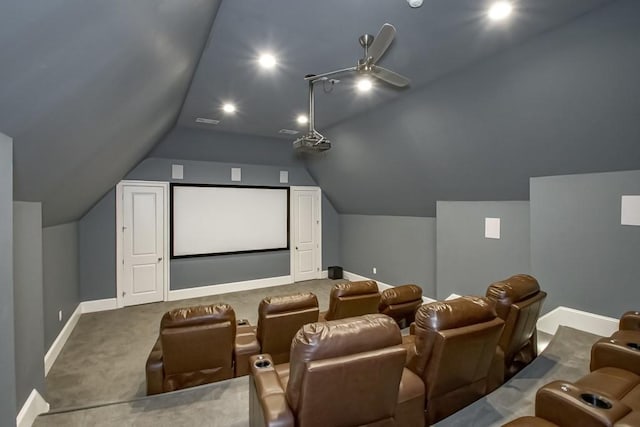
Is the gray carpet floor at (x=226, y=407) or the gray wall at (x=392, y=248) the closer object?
the gray carpet floor at (x=226, y=407)

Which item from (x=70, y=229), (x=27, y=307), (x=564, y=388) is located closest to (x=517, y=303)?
(x=564, y=388)

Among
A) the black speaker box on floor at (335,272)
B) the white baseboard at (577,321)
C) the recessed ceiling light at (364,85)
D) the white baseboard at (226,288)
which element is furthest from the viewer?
the black speaker box on floor at (335,272)

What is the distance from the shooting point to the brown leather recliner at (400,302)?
3424 millimetres

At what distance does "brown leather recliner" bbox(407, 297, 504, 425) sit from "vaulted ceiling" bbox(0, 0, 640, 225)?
7.14 ft

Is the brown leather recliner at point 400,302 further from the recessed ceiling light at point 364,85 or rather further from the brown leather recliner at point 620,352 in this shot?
the recessed ceiling light at point 364,85

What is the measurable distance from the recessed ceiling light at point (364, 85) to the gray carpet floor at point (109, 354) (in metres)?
3.78

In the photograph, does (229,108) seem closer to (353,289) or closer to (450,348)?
(353,289)

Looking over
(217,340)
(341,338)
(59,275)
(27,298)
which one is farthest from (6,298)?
(59,275)

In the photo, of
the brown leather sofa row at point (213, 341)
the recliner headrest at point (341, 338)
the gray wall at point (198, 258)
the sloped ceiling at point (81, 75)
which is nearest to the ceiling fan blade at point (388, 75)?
the sloped ceiling at point (81, 75)

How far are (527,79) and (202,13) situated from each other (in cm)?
296

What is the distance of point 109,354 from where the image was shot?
3738 millimetres

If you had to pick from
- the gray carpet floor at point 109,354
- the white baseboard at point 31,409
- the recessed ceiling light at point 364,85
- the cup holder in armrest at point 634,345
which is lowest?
the gray carpet floor at point 109,354

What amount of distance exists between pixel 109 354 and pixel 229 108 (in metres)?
3.69

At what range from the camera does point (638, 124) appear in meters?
2.50
